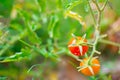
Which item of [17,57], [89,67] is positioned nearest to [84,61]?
[89,67]

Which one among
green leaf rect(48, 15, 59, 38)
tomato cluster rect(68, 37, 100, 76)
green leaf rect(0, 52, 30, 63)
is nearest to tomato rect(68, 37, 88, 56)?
tomato cluster rect(68, 37, 100, 76)

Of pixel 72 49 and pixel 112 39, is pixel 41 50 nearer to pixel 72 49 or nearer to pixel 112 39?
pixel 72 49

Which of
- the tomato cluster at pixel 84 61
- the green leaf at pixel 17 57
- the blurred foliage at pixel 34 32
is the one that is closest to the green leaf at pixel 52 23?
the blurred foliage at pixel 34 32

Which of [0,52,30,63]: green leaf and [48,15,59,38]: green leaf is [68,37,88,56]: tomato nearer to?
[0,52,30,63]: green leaf

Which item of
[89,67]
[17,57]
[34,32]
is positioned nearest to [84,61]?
[89,67]

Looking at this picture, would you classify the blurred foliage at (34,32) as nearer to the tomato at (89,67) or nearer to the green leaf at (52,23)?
the green leaf at (52,23)

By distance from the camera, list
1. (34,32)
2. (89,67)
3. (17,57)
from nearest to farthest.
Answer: (89,67) → (17,57) → (34,32)

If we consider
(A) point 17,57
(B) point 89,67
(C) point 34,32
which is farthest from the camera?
(C) point 34,32

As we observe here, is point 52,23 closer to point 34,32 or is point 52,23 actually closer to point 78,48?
point 34,32

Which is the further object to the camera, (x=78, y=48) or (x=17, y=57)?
(x=17, y=57)
